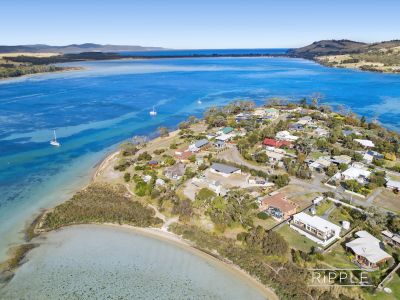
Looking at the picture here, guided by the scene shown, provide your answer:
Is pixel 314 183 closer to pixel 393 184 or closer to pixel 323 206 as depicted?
pixel 323 206

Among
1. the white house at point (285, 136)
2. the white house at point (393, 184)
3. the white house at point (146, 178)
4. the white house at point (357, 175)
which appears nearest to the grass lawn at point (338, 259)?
the white house at point (393, 184)

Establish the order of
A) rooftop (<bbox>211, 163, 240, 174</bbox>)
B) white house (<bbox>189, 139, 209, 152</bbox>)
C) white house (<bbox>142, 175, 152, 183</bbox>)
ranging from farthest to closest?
1. white house (<bbox>189, 139, 209, 152</bbox>)
2. rooftop (<bbox>211, 163, 240, 174</bbox>)
3. white house (<bbox>142, 175, 152, 183</bbox>)

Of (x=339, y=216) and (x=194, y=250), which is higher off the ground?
(x=339, y=216)

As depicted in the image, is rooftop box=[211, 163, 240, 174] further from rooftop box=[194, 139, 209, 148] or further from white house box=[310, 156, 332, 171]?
white house box=[310, 156, 332, 171]

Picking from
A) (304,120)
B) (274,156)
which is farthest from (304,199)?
(304,120)

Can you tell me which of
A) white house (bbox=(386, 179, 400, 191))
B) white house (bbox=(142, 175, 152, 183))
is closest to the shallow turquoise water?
white house (bbox=(142, 175, 152, 183))

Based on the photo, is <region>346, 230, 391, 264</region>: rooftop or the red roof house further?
the red roof house

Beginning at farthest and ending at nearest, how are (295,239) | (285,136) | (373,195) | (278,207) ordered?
1. (285,136)
2. (373,195)
3. (278,207)
4. (295,239)
